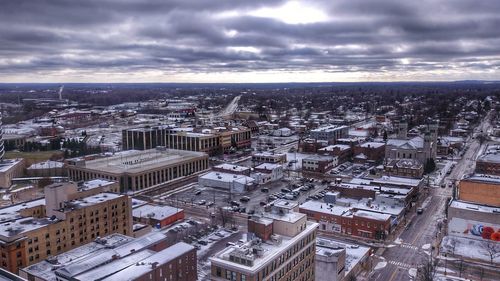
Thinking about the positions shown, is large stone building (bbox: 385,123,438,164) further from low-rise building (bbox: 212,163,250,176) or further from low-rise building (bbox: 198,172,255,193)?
low-rise building (bbox: 198,172,255,193)

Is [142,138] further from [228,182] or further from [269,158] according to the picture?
[228,182]

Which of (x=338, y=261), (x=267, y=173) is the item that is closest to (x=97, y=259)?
(x=338, y=261)

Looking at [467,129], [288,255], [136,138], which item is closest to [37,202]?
[288,255]

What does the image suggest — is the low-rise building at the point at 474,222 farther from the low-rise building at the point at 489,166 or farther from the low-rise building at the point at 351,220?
the low-rise building at the point at 489,166

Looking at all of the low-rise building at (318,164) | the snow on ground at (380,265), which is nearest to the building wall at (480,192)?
the snow on ground at (380,265)

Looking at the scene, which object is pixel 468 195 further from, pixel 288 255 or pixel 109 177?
pixel 109 177
